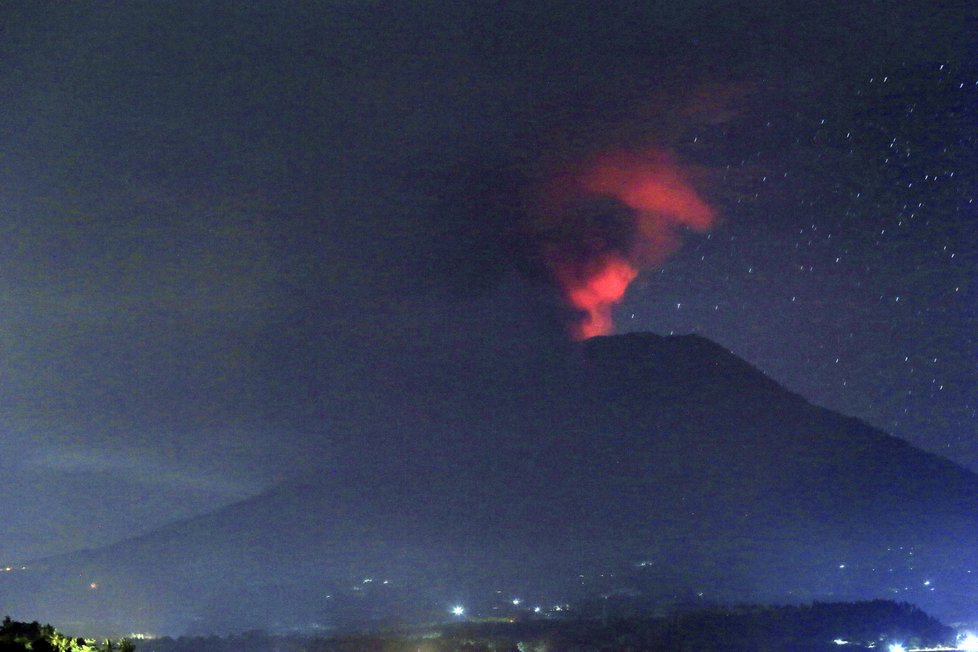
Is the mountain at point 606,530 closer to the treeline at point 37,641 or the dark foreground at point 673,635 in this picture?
the dark foreground at point 673,635

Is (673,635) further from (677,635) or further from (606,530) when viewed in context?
(606,530)

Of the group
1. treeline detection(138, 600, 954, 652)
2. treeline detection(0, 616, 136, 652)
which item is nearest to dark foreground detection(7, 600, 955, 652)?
treeline detection(138, 600, 954, 652)

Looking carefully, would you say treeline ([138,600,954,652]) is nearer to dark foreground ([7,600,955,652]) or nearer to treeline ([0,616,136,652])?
dark foreground ([7,600,955,652])

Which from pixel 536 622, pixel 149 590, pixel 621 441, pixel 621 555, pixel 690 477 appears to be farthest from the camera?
pixel 621 441

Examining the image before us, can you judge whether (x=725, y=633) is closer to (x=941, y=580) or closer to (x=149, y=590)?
(x=941, y=580)

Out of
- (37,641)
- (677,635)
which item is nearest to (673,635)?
(677,635)

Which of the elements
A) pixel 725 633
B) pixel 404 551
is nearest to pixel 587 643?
pixel 725 633
